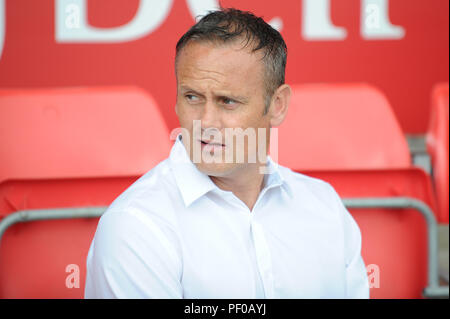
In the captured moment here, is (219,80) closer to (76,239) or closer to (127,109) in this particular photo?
(76,239)

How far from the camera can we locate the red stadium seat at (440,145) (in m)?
2.10

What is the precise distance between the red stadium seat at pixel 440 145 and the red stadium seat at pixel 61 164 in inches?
36.6

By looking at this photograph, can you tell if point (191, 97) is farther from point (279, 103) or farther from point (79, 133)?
point (79, 133)

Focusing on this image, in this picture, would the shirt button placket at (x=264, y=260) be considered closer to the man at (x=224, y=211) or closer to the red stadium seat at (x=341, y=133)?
the man at (x=224, y=211)


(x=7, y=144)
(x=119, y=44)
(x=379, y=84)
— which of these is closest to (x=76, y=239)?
(x=7, y=144)

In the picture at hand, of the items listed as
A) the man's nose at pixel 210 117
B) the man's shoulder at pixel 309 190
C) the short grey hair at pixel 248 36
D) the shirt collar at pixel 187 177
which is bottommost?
the man's shoulder at pixel 309 190

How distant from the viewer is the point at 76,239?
5.00 ft

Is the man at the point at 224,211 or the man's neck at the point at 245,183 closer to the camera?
the man at the point at 224,211

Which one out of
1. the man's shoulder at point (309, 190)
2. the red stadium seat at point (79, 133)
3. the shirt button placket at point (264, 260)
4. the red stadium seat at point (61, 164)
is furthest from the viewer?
the red stadium seat at point (79, 133)

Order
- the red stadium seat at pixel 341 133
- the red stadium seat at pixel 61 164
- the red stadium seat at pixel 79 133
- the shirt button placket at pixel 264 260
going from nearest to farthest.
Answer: the shirt button placket at pixel 264 260, the red stadium seat at pixel 61 164, the red stadium seat at pixel 79 133, the red stadium seat at pixel 341 133

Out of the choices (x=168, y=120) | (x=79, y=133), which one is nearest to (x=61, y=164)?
(x=79, y=133)

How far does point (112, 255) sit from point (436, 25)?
2.11 metres

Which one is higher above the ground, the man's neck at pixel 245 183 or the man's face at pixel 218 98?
the man's face at pixel 218 98

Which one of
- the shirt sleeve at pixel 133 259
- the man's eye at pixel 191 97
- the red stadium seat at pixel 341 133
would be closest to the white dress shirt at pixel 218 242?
the shirt sleeve at pixel 133 259
